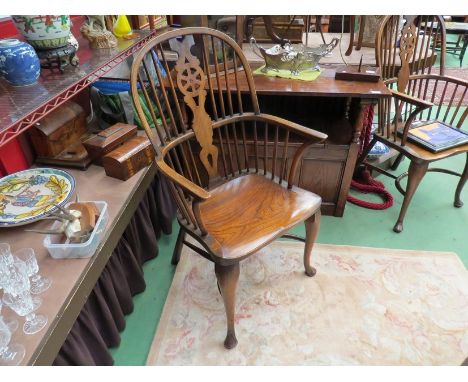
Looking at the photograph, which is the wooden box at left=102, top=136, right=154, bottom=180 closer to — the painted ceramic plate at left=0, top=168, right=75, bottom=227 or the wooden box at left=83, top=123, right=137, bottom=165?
the wooden box at left=83, top=123, right=137, bottom=165

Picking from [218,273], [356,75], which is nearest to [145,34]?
[356,75]

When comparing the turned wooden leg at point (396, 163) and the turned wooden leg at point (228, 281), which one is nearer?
the turned wooden leg at point (228, 281)

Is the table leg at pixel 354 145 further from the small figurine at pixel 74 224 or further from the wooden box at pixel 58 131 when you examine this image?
the wooden box at pixel 58 131

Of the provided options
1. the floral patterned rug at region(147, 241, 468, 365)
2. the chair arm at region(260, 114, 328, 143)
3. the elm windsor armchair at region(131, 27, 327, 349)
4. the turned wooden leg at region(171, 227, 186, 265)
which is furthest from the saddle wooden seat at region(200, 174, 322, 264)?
the floral patterned rug at region(147, 241, 468, 365)

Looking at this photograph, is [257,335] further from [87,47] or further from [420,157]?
[87,47]

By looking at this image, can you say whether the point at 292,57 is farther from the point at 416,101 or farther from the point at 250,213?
the point at 250,213

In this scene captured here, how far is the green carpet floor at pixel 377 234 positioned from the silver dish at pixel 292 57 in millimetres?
879

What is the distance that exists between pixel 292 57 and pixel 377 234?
1.08 meters

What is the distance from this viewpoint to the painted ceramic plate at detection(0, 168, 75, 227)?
1116 mm

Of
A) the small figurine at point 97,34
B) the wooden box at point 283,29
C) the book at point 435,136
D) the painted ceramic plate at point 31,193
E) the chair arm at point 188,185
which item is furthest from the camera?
the wooden box at point 283,29

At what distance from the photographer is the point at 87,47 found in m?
1.52

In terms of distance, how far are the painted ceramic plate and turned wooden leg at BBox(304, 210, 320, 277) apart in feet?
3.11

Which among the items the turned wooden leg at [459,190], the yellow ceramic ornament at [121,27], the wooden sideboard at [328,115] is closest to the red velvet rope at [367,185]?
the wooden sideboard at [328,115]

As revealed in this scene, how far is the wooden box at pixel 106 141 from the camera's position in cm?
143
